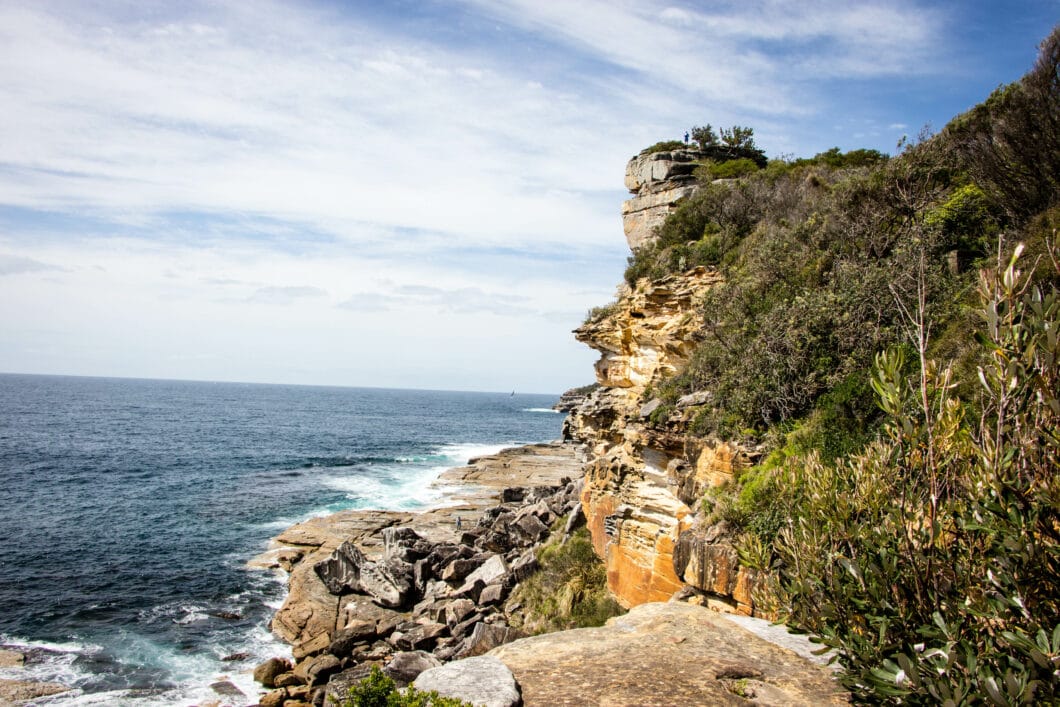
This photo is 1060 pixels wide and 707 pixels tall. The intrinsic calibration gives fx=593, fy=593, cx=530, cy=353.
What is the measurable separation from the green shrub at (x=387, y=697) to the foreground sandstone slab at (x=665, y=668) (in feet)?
3.58

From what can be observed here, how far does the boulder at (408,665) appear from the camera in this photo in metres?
16.9

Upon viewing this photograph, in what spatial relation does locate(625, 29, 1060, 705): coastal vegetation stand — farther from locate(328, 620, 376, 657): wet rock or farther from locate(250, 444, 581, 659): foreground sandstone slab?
locate(250, 444, 581, 659): foreground sandstone slab

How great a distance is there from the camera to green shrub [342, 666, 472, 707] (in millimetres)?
5285

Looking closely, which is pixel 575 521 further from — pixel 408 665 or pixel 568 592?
pixel 408 665

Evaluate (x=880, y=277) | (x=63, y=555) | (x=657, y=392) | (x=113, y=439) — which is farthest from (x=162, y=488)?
(x=880, y=277)

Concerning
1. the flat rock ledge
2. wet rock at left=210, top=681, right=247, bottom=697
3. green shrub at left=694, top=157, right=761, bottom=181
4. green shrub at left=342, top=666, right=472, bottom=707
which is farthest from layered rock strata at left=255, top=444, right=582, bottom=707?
green shrub at left=694, top=157, right=761, bottom=181

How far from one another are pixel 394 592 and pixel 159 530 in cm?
1932

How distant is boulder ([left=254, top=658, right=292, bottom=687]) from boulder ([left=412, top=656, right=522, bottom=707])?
16219mm

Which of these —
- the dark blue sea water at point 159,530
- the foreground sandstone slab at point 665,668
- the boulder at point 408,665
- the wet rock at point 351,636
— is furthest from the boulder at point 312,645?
the foreground sandstone slab at point 665,668

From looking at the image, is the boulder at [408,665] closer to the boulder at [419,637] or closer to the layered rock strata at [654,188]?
the boulder at [419,637]

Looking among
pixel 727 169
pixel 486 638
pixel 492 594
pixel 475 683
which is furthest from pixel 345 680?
pixel 727 169

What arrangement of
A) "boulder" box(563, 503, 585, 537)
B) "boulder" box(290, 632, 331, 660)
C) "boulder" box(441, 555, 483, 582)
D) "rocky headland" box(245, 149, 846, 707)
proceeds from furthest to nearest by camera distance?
"boulder" box(441, 555, 483, 582) → "boulder" box(563, 503, 585, 537) → "boulder" box(290, 632, 331, 660) → "rocky headland" box(245, 149, 846, 707)

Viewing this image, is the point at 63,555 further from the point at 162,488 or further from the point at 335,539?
the point at 162,488

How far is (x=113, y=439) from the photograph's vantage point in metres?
67.6
